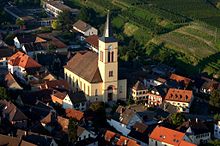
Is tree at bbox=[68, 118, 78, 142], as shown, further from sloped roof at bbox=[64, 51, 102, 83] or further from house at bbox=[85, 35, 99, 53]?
house at bbox=[85, 35, 99, 53]

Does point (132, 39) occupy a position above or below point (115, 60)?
below

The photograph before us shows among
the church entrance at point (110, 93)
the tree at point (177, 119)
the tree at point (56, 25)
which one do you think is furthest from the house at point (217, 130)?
the tree at point (56, 25)

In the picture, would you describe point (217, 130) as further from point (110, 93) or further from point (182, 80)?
point (182, 80)

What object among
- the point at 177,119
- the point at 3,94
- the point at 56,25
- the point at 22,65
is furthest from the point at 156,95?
the point at 56,25

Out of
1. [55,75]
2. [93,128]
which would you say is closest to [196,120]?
[93,128]

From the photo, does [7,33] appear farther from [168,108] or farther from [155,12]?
[168,108]

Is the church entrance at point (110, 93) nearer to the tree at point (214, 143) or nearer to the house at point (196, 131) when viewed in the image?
the house at point (196, 131)

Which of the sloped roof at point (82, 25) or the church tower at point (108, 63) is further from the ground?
the church tower at point (108, 63)
